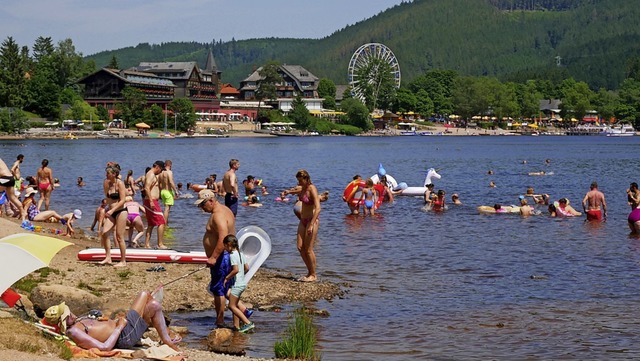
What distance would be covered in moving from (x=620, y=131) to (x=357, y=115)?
5484 centimetres

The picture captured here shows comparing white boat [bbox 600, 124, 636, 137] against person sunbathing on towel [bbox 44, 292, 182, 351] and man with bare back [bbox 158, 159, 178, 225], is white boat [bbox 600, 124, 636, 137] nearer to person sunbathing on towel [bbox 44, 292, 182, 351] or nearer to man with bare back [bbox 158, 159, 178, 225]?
man with bare back [bbox 158, 159, 178, 225]

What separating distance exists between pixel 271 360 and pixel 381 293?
5.34 metres

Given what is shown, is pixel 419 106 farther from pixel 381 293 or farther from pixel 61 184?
pixel 381 293

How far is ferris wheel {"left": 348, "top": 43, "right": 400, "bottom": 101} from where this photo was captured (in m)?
179

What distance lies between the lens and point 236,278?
42.0ft

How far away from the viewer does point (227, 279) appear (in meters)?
12.5

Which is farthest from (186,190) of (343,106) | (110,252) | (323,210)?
(343,106)

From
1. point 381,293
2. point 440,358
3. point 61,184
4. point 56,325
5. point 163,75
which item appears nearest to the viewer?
point 56,325

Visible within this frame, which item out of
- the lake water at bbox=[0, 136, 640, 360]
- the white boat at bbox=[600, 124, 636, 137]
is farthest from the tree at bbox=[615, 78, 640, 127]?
the lake water at bbox=[0, 136, 640, 360]

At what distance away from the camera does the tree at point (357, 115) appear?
16138 centimetres

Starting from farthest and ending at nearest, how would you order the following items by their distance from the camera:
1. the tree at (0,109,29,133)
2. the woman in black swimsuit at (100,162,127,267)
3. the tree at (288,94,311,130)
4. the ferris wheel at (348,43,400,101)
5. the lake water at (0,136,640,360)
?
the ferris wheel at (348,43,400,101) → the tree at (288,94,311,130) → the tree at (0,109,29,133) → the woman in black swimsuit at (100,162,127,267) → the lake water at (0,136,640,360)

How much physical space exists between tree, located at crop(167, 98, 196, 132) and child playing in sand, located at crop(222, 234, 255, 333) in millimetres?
127878

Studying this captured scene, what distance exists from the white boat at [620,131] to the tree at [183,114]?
268 feet

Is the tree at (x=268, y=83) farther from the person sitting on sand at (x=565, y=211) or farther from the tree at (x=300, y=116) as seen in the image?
the person sitting on sand at (x=565, y=211)
